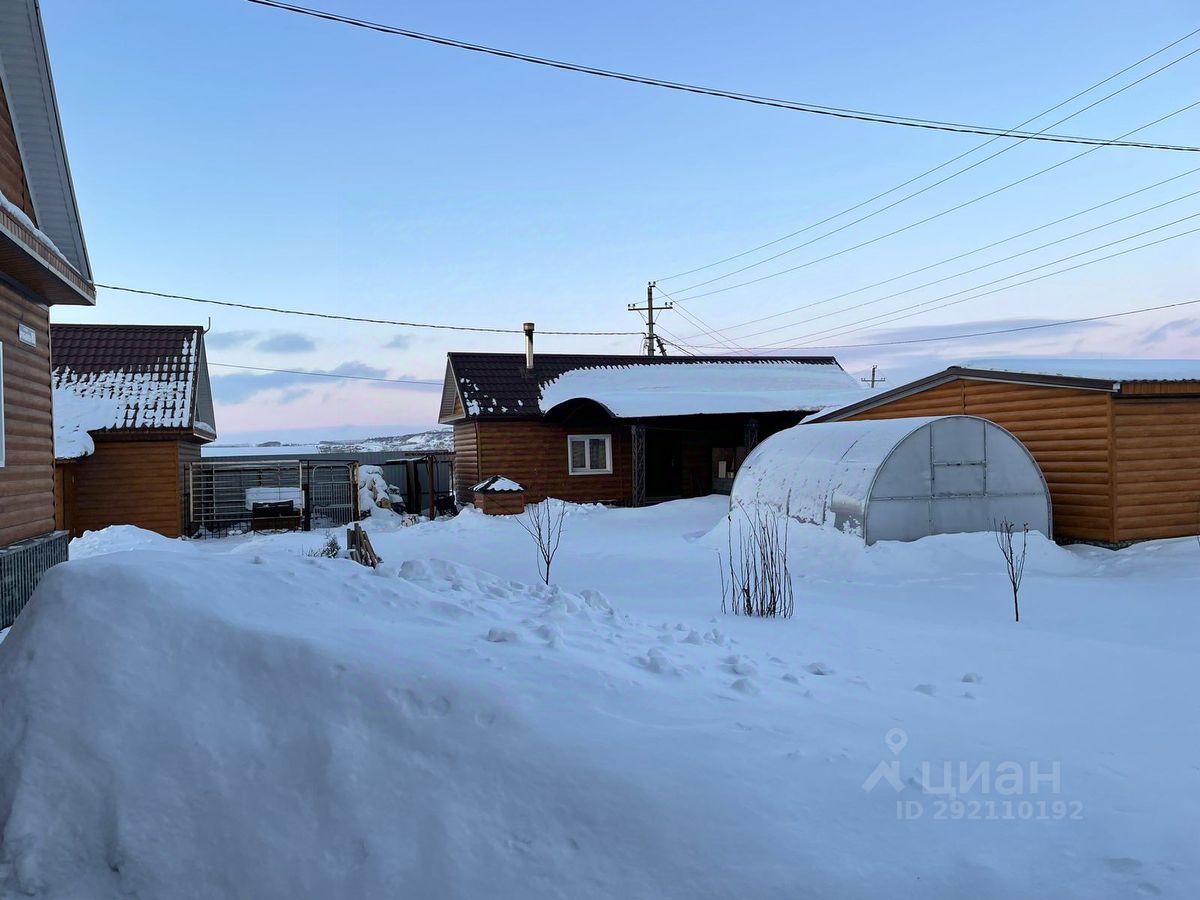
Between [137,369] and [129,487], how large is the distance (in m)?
3.02

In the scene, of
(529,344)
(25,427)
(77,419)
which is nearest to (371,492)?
(529,344)

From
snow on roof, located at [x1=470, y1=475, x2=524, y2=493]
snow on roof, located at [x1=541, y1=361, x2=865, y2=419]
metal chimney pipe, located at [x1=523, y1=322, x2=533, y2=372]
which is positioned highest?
metal chimney pipe, located at [x1=523, y1=322, x2=533, y2=372]

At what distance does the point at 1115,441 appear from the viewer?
1212cm

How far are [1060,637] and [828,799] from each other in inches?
209

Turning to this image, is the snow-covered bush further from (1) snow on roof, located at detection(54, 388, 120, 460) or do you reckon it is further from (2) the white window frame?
(2) the white window frame

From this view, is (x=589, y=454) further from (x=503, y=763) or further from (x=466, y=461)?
(x=503, y=763)

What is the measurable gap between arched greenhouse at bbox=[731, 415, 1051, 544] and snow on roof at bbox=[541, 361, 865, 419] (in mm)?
6599

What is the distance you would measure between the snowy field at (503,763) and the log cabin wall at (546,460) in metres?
16.0

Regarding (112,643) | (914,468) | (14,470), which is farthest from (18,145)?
(914,468)

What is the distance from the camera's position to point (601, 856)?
9.24 ft

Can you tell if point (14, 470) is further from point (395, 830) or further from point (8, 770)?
point (395, 830)

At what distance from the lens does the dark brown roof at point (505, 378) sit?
2144 centimetres

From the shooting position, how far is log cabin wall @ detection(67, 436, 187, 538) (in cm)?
1694

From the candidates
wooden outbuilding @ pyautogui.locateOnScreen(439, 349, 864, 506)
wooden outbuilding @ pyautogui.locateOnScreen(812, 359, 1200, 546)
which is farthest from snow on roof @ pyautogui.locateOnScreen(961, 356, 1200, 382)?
wooden outbuilding @ pyautogui.locateOnScreen(439, 349, 864, 506)
